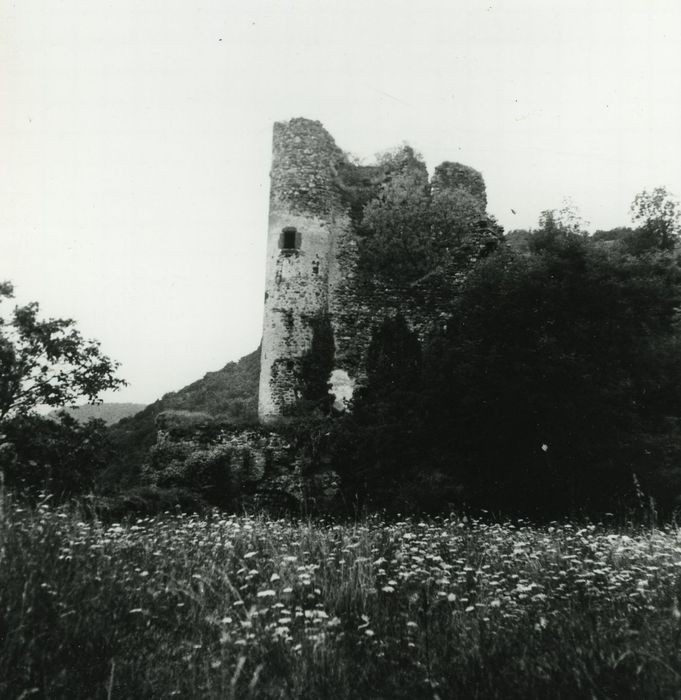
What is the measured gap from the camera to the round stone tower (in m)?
25.0

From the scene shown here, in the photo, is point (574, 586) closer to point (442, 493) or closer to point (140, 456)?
point (442, 493)

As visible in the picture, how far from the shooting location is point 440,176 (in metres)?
29.7

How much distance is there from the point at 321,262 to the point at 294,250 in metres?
1.30

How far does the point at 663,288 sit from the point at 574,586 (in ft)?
57.7

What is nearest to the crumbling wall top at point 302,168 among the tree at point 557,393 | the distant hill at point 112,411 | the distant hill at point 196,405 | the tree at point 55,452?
the distant hill at point 196,405

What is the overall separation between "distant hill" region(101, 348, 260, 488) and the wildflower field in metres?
22.0

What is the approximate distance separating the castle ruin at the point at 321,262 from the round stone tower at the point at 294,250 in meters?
0.04

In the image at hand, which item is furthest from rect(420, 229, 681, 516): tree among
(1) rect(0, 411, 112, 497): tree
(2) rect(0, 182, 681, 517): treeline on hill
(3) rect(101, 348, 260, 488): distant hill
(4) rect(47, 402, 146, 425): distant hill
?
(4) rect(47, 402, 146, 425): distant hill

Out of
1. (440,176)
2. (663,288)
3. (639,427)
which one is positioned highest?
(440,176)

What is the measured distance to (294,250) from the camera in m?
26.2

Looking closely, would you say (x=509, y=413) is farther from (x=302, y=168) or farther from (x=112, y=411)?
(x=112, y=411)

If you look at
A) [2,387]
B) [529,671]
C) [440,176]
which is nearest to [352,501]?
[2,387]

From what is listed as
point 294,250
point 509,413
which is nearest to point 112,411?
point 294,250

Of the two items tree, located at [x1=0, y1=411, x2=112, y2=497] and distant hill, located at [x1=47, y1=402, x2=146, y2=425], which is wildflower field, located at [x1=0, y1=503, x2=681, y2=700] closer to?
tree, located at [x1=0, y1=411, x2=112, y2=497]
